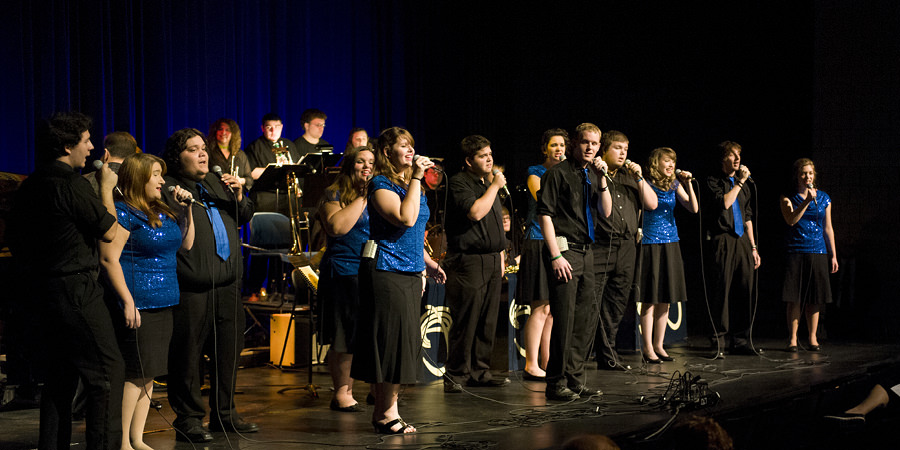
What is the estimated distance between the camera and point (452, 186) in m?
5.70

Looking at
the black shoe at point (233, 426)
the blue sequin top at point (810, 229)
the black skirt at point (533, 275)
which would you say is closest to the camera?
the black shoe at point (233, 426)

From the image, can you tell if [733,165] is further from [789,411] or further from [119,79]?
[119,79]

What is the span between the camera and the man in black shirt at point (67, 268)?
133 inches

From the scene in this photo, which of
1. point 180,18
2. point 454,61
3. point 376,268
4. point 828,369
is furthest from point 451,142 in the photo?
point 376,268

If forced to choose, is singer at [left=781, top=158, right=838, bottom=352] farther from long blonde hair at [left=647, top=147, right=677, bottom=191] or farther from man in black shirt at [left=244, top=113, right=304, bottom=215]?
man in black shirt at [left=244, top=113, right=304, bottom=215]

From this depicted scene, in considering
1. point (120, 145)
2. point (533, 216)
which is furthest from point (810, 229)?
point (120, 145)

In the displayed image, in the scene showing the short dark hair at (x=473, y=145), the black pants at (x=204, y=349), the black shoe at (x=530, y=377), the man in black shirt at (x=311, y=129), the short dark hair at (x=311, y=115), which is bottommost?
the black shoe at (x=530, y=377)

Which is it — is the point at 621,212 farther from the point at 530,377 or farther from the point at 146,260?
the point at 146,260

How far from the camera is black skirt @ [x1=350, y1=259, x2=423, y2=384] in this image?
4102mm

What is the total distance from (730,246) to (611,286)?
4.11ft

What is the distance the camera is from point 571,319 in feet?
16.7

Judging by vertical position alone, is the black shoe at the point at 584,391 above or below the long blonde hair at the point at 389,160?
below

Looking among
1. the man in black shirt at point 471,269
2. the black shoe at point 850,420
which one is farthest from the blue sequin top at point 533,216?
the black shoe at point 850,420

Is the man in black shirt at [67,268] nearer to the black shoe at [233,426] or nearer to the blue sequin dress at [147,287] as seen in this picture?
the blue sequin dress at [147,287]
